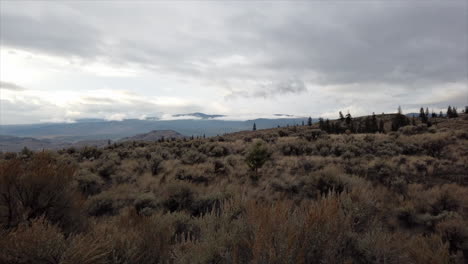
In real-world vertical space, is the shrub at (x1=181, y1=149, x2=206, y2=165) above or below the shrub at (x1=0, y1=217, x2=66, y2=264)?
below

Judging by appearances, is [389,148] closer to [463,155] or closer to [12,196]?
[463,155]

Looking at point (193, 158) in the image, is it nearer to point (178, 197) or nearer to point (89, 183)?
point (89, 183)

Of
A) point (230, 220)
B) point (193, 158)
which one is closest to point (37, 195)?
point (230, 220)

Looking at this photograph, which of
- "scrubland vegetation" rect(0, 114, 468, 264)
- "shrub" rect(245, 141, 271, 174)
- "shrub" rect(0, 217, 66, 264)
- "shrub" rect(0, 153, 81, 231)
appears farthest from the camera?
"shrub" rect(245, 141, 271, 174)

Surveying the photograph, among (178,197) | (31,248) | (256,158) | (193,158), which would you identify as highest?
(31,248)

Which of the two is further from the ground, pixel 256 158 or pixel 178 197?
pixel 256 158

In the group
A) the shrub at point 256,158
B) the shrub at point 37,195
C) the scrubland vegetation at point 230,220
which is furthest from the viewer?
the shrub at point 256,158

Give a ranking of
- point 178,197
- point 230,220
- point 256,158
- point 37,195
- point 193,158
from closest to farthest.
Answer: point 37,195, point 230,220, point 178,197, point 256,158, point 193,158

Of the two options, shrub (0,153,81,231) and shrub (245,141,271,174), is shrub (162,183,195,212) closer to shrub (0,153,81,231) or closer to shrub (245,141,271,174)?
shrub (0,153,81,231)

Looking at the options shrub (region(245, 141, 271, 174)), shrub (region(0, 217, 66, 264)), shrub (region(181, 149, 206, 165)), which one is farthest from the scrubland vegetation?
shrub (region(181, 149, 206, 165))

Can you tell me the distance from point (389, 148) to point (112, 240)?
859 inches

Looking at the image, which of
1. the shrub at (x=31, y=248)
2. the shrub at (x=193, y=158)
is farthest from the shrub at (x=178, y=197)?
the shrub at (x=193, y=158)

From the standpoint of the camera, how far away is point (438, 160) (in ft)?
49.2

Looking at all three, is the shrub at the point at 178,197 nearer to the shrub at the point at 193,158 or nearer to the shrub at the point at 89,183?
the shrub at the point at 89,183
